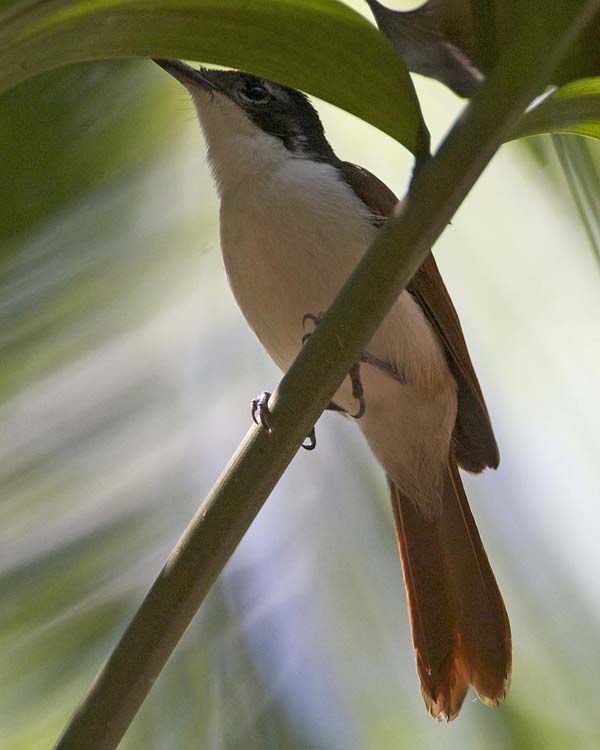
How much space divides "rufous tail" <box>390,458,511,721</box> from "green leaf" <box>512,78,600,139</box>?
0.83m

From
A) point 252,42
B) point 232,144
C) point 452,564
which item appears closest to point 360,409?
point 452,564

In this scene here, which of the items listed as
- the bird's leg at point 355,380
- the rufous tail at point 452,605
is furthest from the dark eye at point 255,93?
the rufous tail at point 452,605

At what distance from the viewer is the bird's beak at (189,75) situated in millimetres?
1808

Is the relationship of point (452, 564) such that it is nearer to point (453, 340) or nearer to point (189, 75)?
point (453, 340)

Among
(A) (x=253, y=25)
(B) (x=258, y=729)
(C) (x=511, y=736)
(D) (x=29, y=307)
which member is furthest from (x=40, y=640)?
(A) (x=253, y=25)

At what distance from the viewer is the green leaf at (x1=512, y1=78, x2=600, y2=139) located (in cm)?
75

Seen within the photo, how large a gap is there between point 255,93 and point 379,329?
0.70m

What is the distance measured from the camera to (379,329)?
5.32 feet

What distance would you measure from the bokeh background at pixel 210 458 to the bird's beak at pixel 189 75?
2 cm

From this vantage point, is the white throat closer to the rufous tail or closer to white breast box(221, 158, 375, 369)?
white breast box(221, 158, 375, 369)

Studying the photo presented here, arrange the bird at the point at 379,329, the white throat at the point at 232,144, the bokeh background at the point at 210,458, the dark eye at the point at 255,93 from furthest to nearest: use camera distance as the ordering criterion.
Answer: the dark eye at the point at 255,93
the white throat at the point at 232,144
the bird at the point at 379,329
the bokeh background at the point at 210,458

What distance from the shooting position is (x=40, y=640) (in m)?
1.33

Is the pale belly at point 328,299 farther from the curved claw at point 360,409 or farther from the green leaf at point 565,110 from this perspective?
the green leaf at point 565,110

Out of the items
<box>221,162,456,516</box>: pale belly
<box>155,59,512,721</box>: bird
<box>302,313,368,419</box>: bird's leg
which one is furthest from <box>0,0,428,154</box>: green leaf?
<box>221,162,456,516</box>: pale belly
